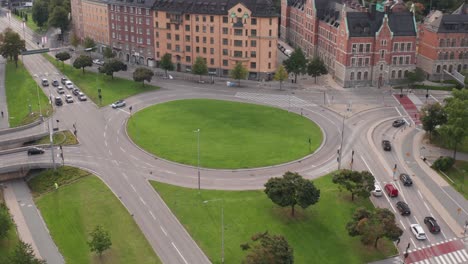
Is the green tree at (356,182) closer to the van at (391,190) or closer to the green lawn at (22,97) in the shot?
the van at (391,190)

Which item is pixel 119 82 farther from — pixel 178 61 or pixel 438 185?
pixel 438 185

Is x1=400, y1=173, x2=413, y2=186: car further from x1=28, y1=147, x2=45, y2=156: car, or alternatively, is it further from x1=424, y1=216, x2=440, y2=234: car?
x1=28, y1=147, x2=45, y2=156: car

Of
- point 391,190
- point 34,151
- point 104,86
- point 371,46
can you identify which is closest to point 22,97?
point 104,86

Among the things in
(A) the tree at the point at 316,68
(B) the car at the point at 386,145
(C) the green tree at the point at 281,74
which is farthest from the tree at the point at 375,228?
(A) the tree at the point at 316,68

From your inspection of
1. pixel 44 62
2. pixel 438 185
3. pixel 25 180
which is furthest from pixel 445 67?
pixel 44 62

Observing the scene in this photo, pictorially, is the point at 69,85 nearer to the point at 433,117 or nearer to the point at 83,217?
the point at 83,217

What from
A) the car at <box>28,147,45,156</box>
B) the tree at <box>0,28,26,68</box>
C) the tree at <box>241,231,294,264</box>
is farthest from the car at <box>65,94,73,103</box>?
the tree at <box>241,231,294,264</box>
